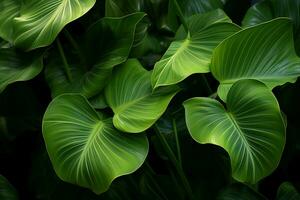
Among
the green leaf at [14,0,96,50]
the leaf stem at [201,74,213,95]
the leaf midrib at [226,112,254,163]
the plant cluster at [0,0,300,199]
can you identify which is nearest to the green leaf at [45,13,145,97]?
the plant cluster at [0,0,300,199]

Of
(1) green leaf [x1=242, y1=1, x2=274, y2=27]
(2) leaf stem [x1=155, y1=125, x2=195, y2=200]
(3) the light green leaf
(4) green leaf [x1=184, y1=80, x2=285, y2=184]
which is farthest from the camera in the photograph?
(1) green leaf [x1=242, y1=1, x2=274, y2=27]

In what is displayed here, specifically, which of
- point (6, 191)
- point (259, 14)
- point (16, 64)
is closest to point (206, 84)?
point (259, 14)

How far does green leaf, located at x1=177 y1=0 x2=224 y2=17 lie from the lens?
50.7 inches

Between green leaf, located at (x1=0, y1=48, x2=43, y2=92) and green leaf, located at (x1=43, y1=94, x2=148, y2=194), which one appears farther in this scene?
green leaf, located at (x1=0, y1=48, x2=43, y2=92)

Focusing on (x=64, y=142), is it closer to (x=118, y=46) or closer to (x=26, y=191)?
(x=118, y=46)

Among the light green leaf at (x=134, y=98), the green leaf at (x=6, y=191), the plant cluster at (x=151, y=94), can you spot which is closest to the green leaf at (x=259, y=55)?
the plant cluster at (x=151, y=94)

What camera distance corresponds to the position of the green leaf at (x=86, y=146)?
955 millimetres

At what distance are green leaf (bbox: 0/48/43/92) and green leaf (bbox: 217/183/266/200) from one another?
1.90 feet

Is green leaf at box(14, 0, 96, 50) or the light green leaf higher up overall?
green leaf at box(14, 0, 96, 50)

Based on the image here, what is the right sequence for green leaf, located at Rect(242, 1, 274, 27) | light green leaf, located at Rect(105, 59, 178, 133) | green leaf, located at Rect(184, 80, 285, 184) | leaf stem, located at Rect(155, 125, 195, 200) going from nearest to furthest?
green leaf, located at Rect(184, 80, 285, 184), light green leaf, located at Rect(105, 59, 178, 133), leaf stem, located at Rect(155, 125, 195, 200), green leaf, located at Rect(242, 1, 274, 27)

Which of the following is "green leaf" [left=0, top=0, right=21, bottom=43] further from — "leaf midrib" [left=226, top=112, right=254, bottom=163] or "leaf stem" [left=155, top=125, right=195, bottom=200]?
"leaf midrib" [left=226, top=112, right=254, bottom=163]

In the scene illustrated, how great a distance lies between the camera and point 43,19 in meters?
1.11

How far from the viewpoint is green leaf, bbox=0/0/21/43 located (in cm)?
120

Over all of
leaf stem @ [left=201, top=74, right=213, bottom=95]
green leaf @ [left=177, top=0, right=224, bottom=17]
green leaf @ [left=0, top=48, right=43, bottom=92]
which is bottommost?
leaf stem @ [left=201, top=74, right=213, bottom=95]
